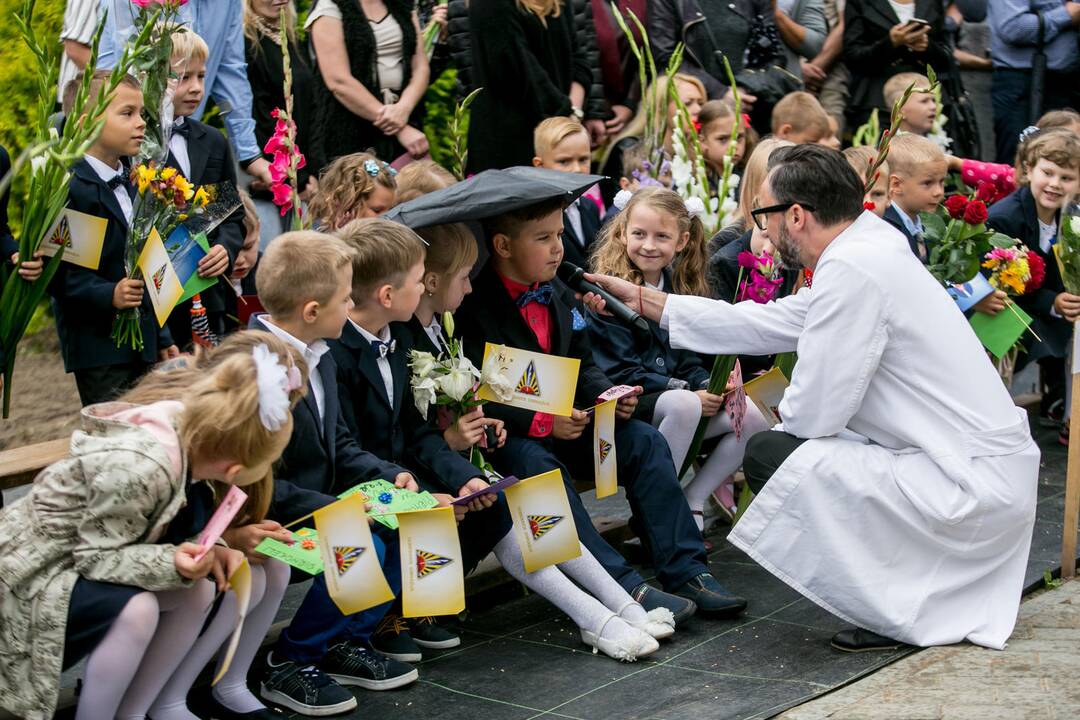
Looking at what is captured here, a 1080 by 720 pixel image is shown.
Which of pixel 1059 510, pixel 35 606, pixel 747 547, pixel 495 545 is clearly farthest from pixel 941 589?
pixel 35 606

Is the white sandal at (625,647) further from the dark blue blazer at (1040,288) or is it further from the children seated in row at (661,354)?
the dark blue blazer at (1040,288)

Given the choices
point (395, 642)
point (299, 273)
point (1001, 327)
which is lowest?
point (395, 642)

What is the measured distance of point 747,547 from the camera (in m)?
4.89

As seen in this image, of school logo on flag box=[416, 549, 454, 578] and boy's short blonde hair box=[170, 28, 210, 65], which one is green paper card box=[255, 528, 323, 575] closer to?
school logo on flag box=[416, 549, 454, 578]

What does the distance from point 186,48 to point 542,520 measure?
2319 mm

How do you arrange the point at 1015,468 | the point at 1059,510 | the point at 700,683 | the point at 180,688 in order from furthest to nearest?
1. the point at 1059,510
2. the point at 1015,468
3. the point at 700,683
4. the point at 180,688

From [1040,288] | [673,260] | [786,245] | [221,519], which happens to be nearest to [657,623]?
[786,245]

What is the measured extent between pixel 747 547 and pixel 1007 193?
4004 mm

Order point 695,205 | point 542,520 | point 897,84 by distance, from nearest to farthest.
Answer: point 542,520
point 695,205
point 897,84

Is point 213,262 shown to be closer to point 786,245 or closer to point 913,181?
point 786,245

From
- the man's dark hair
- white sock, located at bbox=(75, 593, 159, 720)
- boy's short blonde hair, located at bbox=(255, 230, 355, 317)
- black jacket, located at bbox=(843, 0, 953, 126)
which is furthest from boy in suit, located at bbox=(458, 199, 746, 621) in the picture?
black jacket, located at bbox=(843, 0, 953, 126)

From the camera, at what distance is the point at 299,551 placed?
13.2 ft

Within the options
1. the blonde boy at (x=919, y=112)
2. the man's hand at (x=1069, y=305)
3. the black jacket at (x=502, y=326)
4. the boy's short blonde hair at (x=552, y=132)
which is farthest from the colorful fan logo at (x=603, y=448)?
the blonde boy at (x=919, y=112)

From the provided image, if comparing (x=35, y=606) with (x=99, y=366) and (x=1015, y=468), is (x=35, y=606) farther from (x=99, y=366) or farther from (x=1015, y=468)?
(x=1015, y=468)
